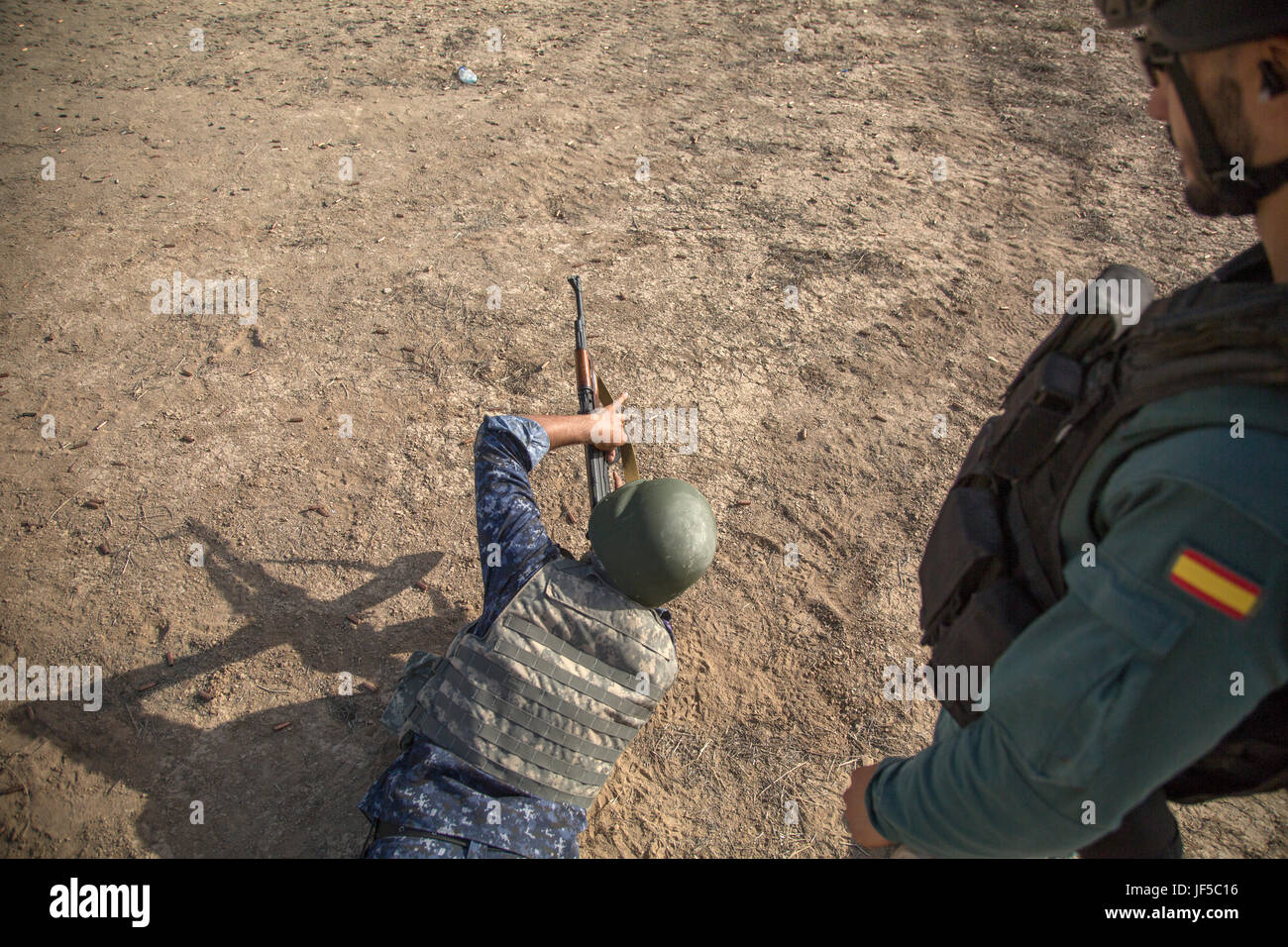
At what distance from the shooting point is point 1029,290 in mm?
5102

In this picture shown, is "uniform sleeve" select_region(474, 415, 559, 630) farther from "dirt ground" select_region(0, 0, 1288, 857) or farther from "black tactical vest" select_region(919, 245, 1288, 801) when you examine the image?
"black tactical vest" select_region(919, 245, 1288, 801)

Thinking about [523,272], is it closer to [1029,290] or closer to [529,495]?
[529,495]

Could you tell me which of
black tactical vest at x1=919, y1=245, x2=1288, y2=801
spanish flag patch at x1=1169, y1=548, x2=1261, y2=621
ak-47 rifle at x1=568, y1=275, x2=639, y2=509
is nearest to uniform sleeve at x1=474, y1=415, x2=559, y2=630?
ak-47 rifle at x1=568, y1=275, x2=639, y2=509

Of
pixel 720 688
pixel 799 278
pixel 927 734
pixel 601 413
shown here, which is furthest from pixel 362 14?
pixel 927 734

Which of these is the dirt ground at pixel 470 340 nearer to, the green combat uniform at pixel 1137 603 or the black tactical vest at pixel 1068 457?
the black tactical vest at pixel 1068 457

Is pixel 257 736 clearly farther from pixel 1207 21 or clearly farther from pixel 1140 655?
pixel 1207 21

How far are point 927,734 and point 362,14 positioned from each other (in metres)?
8.66

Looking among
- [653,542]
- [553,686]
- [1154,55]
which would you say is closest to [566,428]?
[653,542]

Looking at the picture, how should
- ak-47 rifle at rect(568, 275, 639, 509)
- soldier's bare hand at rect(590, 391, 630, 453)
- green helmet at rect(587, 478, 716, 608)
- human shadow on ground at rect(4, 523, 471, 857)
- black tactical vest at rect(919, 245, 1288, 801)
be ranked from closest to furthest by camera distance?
black tactical vest at rect(919, 245, 1288, 801) → green helmet at rect(587, 478, 716, 608) → human shadow on ground at rect(4, 523, 471, 857) → soldier's bare hand at rect(590, 391, 630, 453) → ak-47 rifle at rect(568, 275, 639, 509)

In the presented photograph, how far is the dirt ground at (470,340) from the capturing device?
298 cm

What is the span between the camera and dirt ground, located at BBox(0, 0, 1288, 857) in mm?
2979

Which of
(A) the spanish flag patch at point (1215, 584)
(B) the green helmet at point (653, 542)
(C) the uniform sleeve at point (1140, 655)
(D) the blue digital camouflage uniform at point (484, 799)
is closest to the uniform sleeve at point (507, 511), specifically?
(D) the blue digital camouflage uniform at point (484, 799)

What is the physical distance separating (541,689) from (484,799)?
36 cm

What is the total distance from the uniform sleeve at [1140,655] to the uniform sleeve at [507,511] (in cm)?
156
